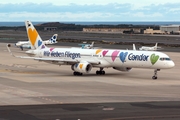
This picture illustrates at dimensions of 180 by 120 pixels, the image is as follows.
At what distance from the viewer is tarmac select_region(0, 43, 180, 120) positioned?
26156mm

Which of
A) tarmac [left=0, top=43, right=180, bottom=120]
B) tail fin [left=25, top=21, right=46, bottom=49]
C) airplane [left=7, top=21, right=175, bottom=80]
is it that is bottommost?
tarmac [left=0, top=43, right=180, bottom=120]

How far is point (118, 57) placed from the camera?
50875 millimetres

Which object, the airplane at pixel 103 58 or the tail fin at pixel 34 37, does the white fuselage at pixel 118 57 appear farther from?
the tail fin at pixel 34 37

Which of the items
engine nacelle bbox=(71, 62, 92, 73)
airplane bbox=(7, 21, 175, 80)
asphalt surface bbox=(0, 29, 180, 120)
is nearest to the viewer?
asphalt surface bbox=(0, 29, 180, 120)

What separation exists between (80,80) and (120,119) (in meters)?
22.9

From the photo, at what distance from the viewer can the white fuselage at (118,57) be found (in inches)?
1908

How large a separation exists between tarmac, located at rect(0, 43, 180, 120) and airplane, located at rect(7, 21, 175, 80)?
1.25m

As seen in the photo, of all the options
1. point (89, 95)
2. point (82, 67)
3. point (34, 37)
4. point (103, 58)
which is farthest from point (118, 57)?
point (89, 95)

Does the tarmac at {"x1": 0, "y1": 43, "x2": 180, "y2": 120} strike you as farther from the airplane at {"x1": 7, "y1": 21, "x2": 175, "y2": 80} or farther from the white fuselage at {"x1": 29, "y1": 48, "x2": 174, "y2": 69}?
the white fuselage at {"x1": 29, "y1": 48, "x2": 174, "y2": 69}

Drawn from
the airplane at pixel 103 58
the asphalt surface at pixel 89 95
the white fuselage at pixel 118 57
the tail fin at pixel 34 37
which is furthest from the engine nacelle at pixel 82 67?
the tail fin at pixel 34 37

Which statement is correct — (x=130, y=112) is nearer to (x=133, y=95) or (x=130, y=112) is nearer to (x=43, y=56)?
(x=133, y=95)

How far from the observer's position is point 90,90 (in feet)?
128

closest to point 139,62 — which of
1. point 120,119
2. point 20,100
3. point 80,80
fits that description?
point 80,80

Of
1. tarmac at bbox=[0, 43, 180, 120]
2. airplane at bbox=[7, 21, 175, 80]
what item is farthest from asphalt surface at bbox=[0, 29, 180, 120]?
airplane at bbox=[7, 21, 175, 80]
